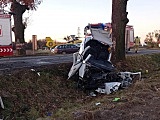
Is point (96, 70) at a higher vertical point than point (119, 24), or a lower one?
lower

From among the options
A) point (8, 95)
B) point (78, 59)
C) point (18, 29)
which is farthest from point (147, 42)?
point (8, 95)

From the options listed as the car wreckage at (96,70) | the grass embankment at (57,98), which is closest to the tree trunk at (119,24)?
the car wreckage at (96,70)

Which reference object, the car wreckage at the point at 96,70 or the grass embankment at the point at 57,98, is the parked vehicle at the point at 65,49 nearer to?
the grass embankment at the point at 57,98

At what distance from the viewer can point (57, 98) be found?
33.3 feet

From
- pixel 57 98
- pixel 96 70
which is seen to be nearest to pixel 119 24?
pixel 96 70

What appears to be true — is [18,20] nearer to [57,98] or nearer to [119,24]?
[119,24]

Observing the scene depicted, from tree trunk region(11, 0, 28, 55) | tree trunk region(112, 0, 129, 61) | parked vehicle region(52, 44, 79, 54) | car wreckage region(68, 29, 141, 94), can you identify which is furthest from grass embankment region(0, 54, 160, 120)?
parked vehicle region(52, 44, 79, 54)

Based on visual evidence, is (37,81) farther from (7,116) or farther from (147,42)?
(147,42)

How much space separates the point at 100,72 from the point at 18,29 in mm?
21577

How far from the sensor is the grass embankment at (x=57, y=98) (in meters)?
7.09

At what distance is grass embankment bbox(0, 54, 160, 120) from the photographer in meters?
7.09

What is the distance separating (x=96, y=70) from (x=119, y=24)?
5216mm

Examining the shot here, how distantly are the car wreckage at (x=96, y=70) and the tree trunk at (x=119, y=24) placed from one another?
3.42 m

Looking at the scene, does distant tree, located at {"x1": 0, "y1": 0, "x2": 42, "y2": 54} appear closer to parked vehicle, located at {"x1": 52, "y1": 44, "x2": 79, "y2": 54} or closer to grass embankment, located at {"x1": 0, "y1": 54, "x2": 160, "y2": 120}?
parked vehicle, located at {"x1": 52, "y1": 44, "x2": 79, "y2": 54}
